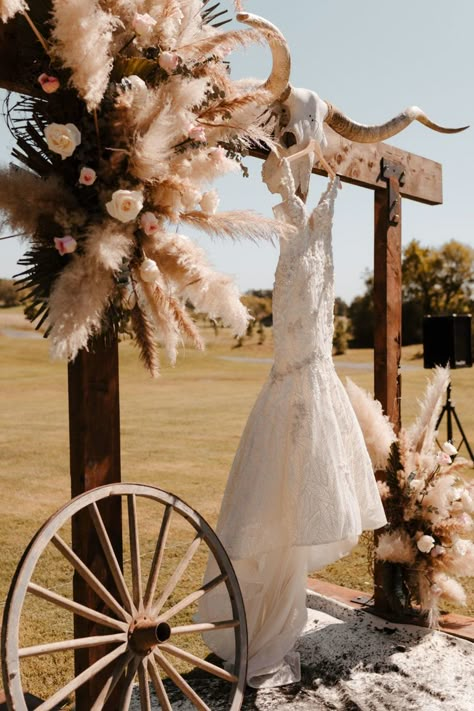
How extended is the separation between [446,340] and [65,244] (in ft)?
10.9

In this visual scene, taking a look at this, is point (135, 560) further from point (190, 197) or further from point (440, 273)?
point (440, 273)

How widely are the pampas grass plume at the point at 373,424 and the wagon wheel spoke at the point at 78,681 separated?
1501 millimetres

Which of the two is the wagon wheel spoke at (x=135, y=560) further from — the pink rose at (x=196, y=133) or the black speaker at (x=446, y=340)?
the black speaker at (x=446, y=340)

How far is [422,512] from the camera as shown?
2.94 meters

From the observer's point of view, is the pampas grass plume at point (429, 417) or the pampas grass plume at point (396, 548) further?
the pampas grass plume at point (429, 417)

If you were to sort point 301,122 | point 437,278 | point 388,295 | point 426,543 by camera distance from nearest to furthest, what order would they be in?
point 301,122, point 426,543, point 388,295, point 437,278

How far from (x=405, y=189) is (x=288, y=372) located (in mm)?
1466

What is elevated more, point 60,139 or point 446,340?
point 60,139

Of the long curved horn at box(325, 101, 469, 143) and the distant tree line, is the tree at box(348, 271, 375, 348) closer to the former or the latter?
the distant tree line

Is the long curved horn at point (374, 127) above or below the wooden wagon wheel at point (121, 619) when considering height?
above

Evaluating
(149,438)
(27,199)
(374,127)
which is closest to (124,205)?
(27,199)

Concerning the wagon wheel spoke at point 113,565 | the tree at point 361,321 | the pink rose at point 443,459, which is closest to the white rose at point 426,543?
the pink rose at point 443,459

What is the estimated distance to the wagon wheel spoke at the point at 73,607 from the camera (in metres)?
1.41

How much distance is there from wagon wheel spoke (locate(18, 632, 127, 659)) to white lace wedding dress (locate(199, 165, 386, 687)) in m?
0.66
